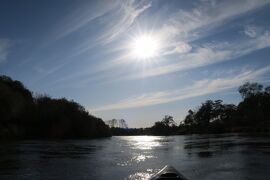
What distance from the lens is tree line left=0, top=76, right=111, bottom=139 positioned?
85438mm

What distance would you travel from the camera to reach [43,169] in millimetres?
21156

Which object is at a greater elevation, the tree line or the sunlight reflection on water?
the tree line

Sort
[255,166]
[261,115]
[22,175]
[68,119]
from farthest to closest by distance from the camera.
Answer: [261,115] → [68,119] → [255,166] → [22,175]

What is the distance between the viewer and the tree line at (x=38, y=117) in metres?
85.4

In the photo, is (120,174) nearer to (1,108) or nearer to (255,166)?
(255,166)

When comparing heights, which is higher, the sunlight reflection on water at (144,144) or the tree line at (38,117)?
the tree line at (38,117)

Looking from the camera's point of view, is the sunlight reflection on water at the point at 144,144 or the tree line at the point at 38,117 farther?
the tree line at the point at 38,117

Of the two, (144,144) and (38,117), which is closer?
(144,144)

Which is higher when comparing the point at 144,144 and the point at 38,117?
the point at 38,117

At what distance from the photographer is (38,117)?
4045 inches

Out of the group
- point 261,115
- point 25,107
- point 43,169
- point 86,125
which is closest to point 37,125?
point 25,107

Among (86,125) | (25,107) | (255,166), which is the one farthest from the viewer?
(86,125)

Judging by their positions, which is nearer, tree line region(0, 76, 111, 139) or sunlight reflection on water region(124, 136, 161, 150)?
sunlight reflection on water region(124, 136, 161, 150)

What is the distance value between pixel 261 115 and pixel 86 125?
81589 mm
